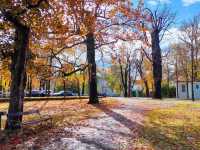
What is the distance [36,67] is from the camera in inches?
866

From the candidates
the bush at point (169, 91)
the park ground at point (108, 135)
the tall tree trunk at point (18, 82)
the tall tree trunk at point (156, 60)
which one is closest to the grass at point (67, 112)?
the park ground at point (108, 135)

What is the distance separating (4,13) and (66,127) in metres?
4.54

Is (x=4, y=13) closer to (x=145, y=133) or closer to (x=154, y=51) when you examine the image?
(x=145, y=133)

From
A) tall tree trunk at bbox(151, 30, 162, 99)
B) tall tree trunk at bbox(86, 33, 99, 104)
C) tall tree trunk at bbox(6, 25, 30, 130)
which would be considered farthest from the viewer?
tall tree trunk at bbox(151, 30, 162, 99)

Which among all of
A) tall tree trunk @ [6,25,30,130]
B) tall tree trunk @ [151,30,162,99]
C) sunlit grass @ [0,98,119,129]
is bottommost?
sunlit grass @ [0,98,119,129]

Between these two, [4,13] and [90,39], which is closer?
[4,13]

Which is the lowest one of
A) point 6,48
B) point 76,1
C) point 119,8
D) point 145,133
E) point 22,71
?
point 145,133

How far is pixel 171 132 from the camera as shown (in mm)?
15820

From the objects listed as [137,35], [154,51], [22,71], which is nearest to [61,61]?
[137,35]

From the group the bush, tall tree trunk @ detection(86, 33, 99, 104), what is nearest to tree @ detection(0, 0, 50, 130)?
tall tree trunk @ detection(86, 33, 99, 104)

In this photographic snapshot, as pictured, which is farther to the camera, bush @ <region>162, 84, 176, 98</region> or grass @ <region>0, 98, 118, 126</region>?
bush @ <region>162, 84, 176, 98</region>

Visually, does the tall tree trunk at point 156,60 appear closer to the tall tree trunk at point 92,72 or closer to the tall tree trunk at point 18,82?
the tall tree trunk at point 92,72

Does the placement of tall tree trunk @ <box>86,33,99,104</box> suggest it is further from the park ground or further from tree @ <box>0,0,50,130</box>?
tree @ <box>0,0,50,130</box>

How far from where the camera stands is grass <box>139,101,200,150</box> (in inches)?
532
